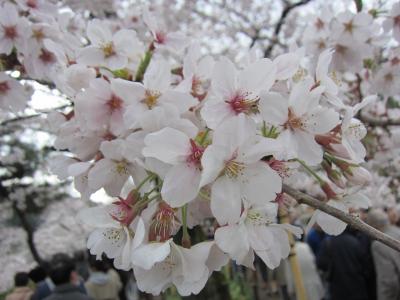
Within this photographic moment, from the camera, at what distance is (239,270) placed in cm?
730

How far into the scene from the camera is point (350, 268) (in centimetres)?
402

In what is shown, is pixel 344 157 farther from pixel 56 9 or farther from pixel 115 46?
pixel 56 9

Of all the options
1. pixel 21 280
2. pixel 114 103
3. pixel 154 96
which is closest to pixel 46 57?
pixel 114 103

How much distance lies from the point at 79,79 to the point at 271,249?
685 mm

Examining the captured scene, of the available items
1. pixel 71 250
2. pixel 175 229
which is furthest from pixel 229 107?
pixel 71 250

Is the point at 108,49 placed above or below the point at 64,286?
above

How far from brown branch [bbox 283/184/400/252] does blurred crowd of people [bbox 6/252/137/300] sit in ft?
2.12

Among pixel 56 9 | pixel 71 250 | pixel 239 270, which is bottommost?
pixel 71 250

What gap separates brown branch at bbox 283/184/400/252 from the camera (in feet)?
3.10

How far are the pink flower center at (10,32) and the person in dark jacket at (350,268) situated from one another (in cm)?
336

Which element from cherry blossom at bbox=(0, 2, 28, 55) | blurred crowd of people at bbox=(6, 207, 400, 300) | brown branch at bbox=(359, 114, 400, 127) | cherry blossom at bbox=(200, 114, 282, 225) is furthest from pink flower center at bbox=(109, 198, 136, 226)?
blurred crowd of people at bbox=(6, 207, 400, 300)

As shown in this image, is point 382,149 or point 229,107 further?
point 382,149

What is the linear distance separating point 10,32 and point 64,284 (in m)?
1.89

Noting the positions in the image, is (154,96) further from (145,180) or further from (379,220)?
(379,220)
